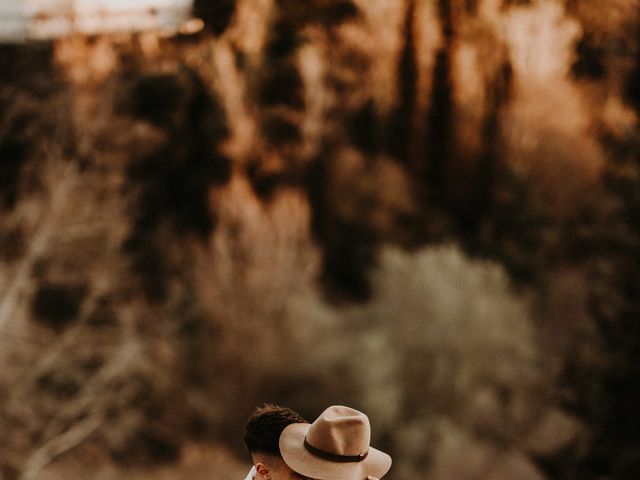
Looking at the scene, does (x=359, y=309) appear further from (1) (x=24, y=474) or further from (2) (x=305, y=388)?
(1) (x=24, y=474)

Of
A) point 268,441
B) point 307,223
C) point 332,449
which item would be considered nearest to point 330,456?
point 332,449

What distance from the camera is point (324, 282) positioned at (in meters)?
7.06

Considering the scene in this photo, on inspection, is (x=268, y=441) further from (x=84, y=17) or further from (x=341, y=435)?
(x=84, y=17)

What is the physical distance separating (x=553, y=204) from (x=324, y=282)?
204cm

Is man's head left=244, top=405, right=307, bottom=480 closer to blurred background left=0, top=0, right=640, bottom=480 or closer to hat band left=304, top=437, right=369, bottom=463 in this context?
hat band left=304, top=437, right=369, bottom=463

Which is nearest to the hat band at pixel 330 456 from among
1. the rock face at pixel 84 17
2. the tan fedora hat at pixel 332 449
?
the tan fedora hat at pixel 332 449

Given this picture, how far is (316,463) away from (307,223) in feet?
19.3

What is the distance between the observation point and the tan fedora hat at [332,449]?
136cm

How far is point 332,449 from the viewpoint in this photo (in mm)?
1373

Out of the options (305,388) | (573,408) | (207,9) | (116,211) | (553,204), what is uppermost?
(207,9)

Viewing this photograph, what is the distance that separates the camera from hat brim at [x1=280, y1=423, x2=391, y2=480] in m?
1.36

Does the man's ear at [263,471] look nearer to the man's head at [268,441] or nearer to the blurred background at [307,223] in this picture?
the man's head at [268,441]

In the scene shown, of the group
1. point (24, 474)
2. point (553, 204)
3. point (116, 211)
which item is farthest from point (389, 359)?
point (24, 474)

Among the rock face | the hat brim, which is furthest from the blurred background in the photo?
the hat brim
